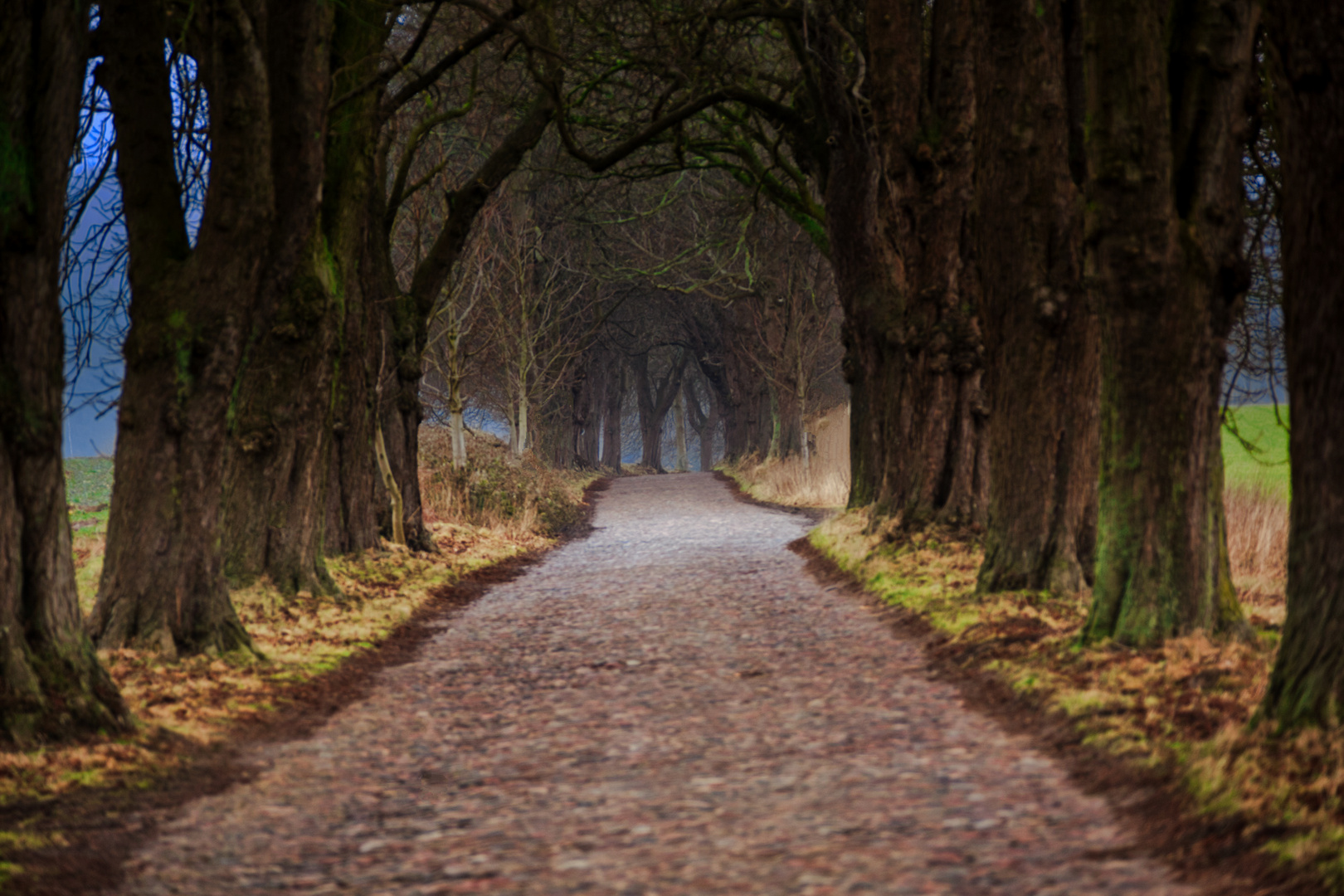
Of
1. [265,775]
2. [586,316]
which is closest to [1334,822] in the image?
[265,775]

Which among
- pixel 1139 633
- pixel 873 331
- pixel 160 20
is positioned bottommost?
pixel 1139 633

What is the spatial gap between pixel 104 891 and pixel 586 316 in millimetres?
30101

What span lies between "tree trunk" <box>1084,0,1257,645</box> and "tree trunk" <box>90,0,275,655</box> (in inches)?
204

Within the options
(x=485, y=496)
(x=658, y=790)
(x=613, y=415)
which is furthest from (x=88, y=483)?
(x=658, y=790)

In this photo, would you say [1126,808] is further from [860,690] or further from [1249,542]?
[1249,542]

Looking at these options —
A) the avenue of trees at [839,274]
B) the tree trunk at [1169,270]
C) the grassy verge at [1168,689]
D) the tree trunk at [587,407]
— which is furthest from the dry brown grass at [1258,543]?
the tree trunk at [587,407]

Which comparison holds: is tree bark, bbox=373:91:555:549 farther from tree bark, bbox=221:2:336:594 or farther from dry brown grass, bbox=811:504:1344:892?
dry brown grass, bbox=811:504:1344:892

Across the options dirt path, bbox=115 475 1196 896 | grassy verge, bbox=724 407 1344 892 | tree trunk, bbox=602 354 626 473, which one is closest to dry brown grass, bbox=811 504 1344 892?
grassy verge, bbox=724 407 1344 892

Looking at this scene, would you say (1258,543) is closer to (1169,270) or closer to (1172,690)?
(1169,270)

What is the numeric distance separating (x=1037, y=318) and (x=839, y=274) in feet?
20.0

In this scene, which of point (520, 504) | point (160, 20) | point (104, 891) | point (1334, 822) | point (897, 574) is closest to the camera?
point (1334, 822)

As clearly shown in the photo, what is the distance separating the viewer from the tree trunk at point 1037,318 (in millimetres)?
8359

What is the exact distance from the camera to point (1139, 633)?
20.9ft

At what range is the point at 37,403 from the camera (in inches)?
211
